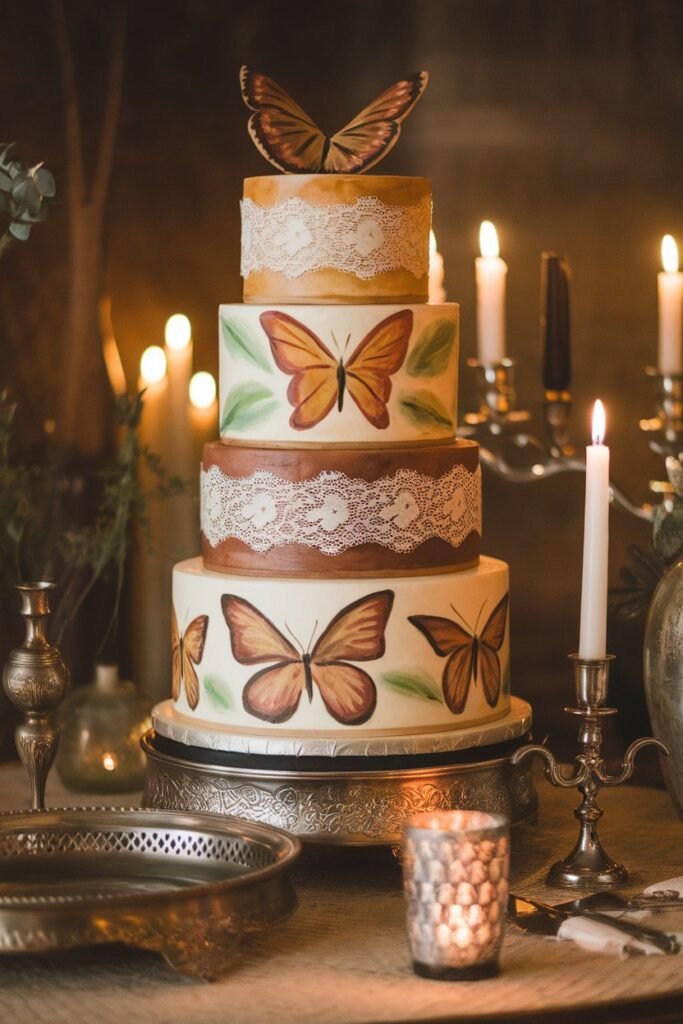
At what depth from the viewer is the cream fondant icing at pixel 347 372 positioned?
154 centimetres

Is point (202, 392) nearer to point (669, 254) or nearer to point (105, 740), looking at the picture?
point (105, 740)

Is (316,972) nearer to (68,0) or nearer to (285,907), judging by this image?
(285,907)

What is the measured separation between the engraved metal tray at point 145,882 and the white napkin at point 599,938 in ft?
0.73

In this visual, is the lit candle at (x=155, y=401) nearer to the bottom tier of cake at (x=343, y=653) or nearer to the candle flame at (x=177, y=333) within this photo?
the candle flame at (x=177, y=333)

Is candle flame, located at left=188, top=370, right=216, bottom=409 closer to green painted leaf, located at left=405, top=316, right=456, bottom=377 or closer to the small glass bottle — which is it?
the small glass bottle

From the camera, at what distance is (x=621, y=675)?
6.63 feet

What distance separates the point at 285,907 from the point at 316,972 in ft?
0.19

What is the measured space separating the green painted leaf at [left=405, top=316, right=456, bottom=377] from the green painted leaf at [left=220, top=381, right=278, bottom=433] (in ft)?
0.43

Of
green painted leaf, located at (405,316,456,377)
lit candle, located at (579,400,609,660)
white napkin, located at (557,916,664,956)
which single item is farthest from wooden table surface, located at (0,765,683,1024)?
green painted leaf, located at (405,316,456,377)

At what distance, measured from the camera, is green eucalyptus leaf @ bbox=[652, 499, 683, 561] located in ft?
5.39

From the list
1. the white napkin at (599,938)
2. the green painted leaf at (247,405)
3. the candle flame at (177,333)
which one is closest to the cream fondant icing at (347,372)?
the green painted leaf at (247,405)

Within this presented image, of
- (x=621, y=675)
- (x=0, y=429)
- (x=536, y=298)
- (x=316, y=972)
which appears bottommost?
(x=316, y=972)

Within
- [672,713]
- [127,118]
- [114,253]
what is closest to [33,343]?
[114,253]

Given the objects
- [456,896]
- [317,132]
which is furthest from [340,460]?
[456,896]
